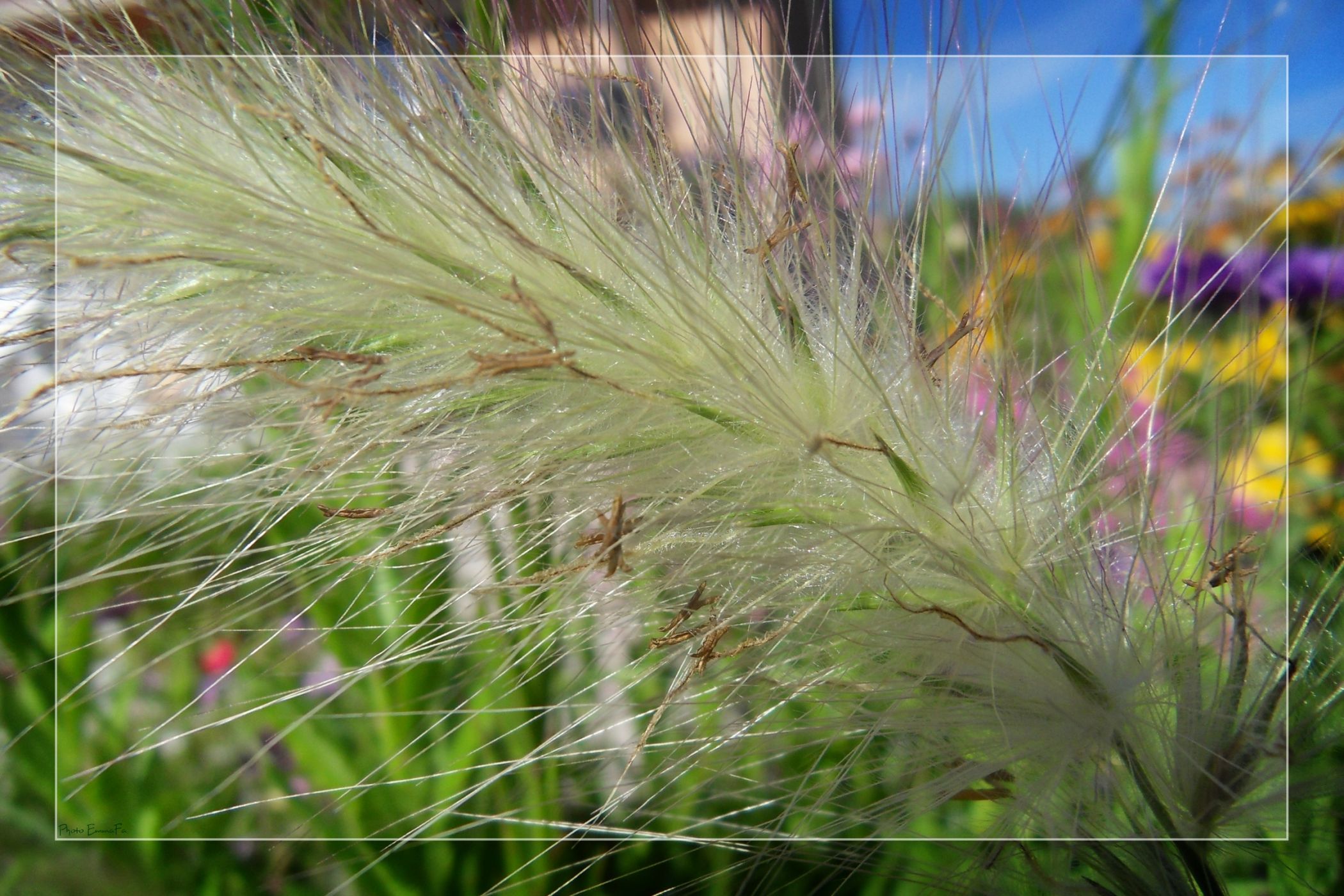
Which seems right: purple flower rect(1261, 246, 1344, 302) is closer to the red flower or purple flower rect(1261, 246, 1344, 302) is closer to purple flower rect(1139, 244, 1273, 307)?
purple flower rect(1139, 244, 1273, 307)

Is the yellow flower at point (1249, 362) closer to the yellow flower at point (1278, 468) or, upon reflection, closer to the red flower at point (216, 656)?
the yellow flower at point (1278, 468)

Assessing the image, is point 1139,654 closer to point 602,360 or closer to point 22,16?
point 602,360

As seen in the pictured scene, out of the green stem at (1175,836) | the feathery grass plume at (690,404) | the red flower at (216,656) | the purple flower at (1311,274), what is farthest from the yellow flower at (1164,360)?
the red flower at (216,656)

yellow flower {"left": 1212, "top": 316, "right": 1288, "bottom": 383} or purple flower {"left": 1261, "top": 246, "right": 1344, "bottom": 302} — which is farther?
purple flower {"left": 1261, "top": 246, "right": 1344, "bottom": 302}

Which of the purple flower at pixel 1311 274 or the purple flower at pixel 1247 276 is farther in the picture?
the purple flower at pixel 1311 274

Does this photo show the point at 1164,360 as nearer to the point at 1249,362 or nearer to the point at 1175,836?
the point at 1249,362
